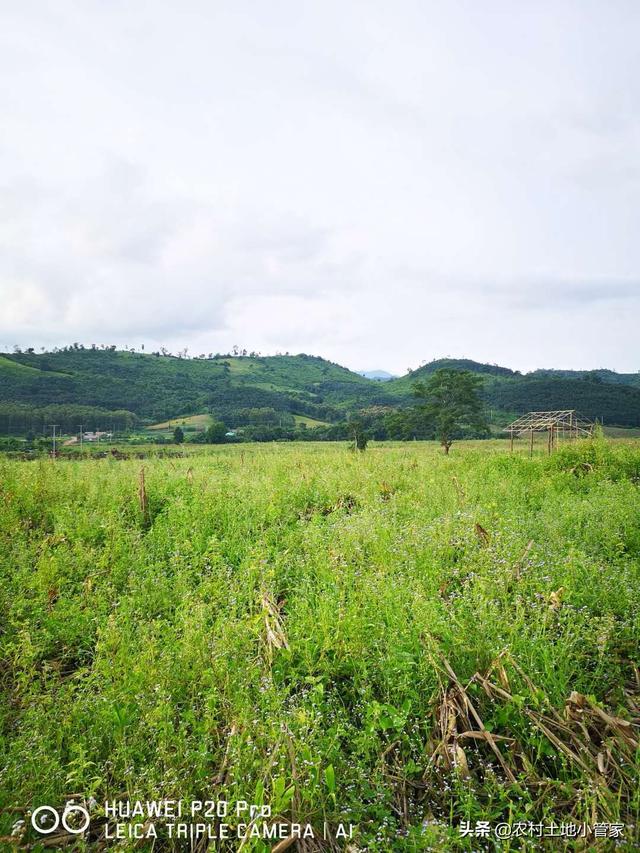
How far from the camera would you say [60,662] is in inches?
139

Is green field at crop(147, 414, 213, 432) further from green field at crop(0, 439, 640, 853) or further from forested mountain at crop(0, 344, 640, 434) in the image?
green field at crop(0, 439, 640, 853)

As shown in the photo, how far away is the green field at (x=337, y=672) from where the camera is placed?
2189 mm

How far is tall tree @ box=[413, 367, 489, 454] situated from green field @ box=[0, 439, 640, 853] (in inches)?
1397

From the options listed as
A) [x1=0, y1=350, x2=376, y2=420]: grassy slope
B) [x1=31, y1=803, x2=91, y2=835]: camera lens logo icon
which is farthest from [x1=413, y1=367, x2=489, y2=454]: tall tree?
[x1=0, y1=350, x2=376, y2=420]: grassy slope

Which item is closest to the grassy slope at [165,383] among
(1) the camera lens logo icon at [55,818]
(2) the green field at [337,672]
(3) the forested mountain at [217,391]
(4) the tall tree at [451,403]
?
(3) the forested mountain at [217,391]

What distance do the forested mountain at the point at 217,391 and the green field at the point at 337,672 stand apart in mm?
39788

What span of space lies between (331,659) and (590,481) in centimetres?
722

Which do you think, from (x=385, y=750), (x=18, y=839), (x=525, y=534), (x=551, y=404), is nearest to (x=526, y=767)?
(x=385, y=750)

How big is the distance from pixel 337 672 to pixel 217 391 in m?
118

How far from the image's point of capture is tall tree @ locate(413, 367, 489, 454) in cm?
3997

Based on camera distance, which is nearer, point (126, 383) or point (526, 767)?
point (526, 767)

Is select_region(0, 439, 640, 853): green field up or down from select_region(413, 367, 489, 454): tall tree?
down

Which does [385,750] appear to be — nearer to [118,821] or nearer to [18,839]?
[118,821]

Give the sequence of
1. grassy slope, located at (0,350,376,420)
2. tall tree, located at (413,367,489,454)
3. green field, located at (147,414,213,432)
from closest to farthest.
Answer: tall tree, located at (413,367,489,454) → green field, located at (147,414,213,432) → grassy slope, located at (0,350,376,420)
